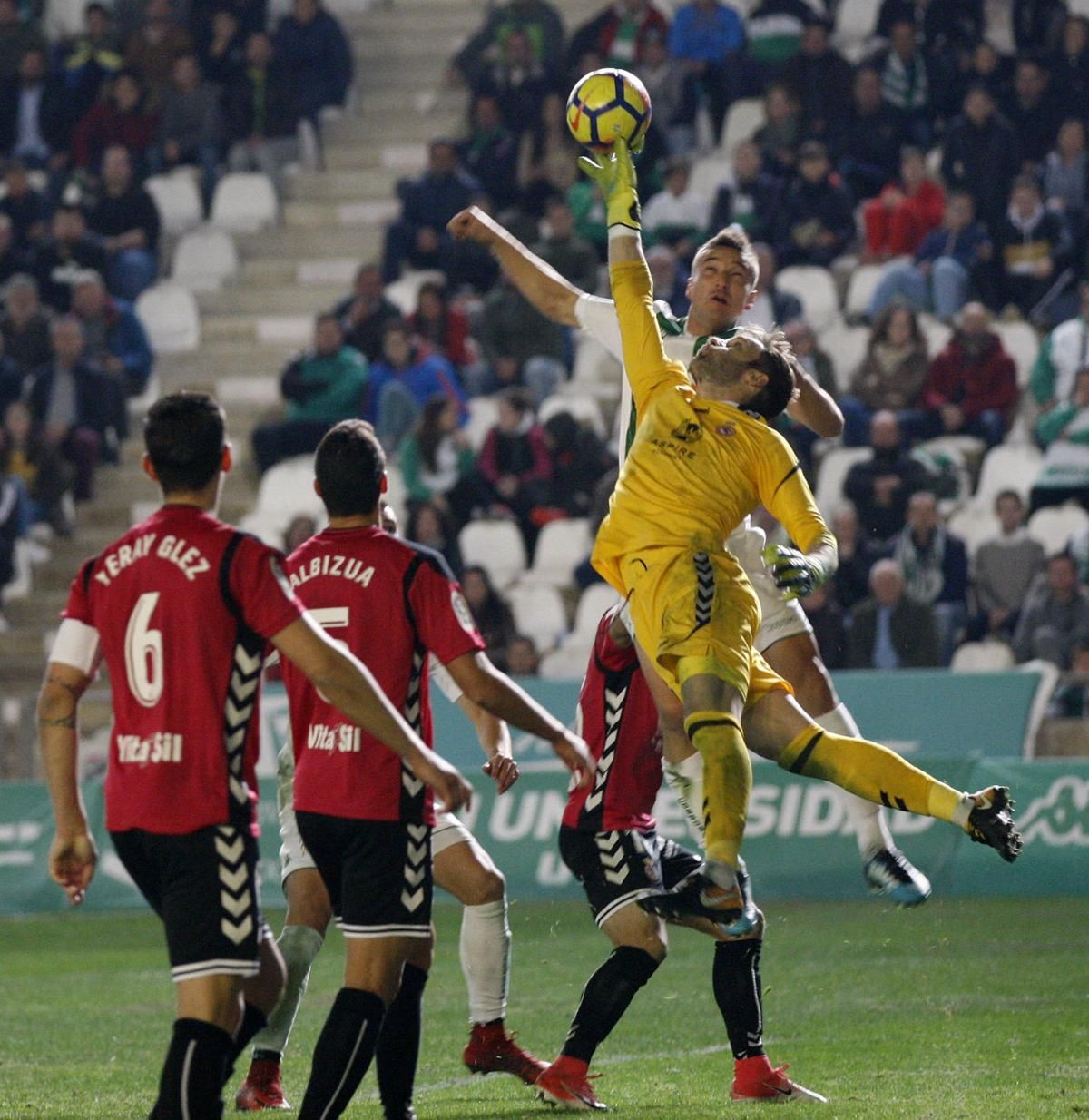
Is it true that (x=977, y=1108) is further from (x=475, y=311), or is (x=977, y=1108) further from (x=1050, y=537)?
(x=475, y=311)

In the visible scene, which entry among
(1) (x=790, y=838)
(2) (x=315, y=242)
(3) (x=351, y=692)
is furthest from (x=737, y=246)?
(2) (x=315, y=242)

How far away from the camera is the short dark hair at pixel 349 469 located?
6004 millimetres

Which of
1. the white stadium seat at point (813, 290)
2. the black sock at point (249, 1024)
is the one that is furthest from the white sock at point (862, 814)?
the white stadium seat at point (813, 290)

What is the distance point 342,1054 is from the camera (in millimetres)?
5711

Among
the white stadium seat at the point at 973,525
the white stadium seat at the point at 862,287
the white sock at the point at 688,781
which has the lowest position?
the white sock at the point at 688,781

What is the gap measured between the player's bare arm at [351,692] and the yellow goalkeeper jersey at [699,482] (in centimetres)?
194

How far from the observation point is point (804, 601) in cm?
1494

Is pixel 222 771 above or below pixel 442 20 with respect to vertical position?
below

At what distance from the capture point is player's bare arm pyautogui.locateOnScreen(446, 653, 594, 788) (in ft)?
18.0

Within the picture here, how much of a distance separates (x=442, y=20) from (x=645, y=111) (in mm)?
16300

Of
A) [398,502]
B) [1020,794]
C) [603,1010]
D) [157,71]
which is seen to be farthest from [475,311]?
[603,1010]

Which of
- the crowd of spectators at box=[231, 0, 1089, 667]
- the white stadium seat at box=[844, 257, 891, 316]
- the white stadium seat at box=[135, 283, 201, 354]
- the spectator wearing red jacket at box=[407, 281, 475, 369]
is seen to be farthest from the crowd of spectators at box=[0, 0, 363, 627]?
the white stadium seat at box=[844, 257, 891, 316]

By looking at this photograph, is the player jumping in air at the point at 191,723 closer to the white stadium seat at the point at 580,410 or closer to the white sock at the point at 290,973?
the white sock at the point at 290,973

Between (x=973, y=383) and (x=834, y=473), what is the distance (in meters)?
1.30
